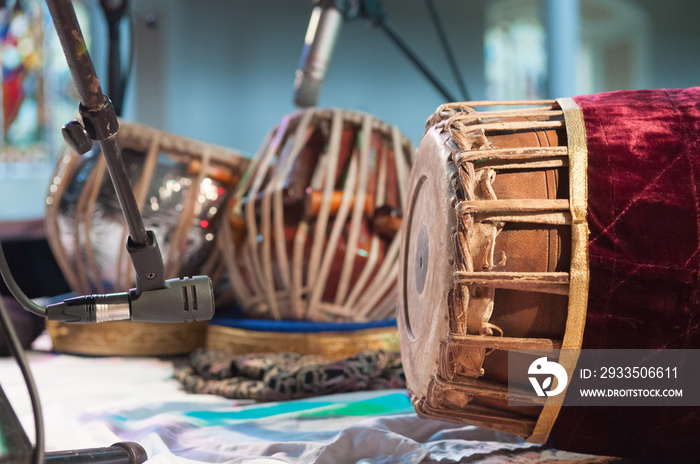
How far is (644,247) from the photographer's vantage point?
2.31 ft

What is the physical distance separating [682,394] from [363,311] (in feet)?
3.17

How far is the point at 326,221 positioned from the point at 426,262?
0.74 m

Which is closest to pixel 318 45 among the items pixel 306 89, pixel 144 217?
pixel 306 89

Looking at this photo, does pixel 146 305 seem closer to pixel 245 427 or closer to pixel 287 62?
pixel 245 427

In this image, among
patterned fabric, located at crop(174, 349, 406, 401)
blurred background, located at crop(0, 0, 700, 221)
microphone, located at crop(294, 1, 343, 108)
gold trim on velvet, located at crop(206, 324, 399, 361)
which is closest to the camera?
patterned fabric, located at crop(174, 349, 406, 401)

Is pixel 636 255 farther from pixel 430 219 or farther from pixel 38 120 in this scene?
pixel 38 120

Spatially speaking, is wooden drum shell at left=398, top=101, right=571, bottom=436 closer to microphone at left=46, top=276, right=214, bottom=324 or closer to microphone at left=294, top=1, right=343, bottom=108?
microphone at left=46, top=276, right=214, bottom=324

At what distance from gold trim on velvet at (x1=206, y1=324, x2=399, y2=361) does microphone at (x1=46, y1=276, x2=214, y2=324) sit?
78 cm

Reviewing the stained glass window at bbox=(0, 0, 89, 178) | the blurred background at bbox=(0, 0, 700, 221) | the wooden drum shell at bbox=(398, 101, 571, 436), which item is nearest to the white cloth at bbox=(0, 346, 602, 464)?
the wooden drum shell at bbox=(398, 101, 571, 436)

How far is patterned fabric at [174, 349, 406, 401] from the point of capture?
132cm

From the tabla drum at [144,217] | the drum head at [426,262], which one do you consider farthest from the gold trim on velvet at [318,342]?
the drum head at [426,262]

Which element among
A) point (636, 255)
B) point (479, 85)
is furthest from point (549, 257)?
point (479, 85)

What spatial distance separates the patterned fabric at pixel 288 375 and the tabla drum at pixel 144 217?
0.33 meters

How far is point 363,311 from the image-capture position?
164 cm
